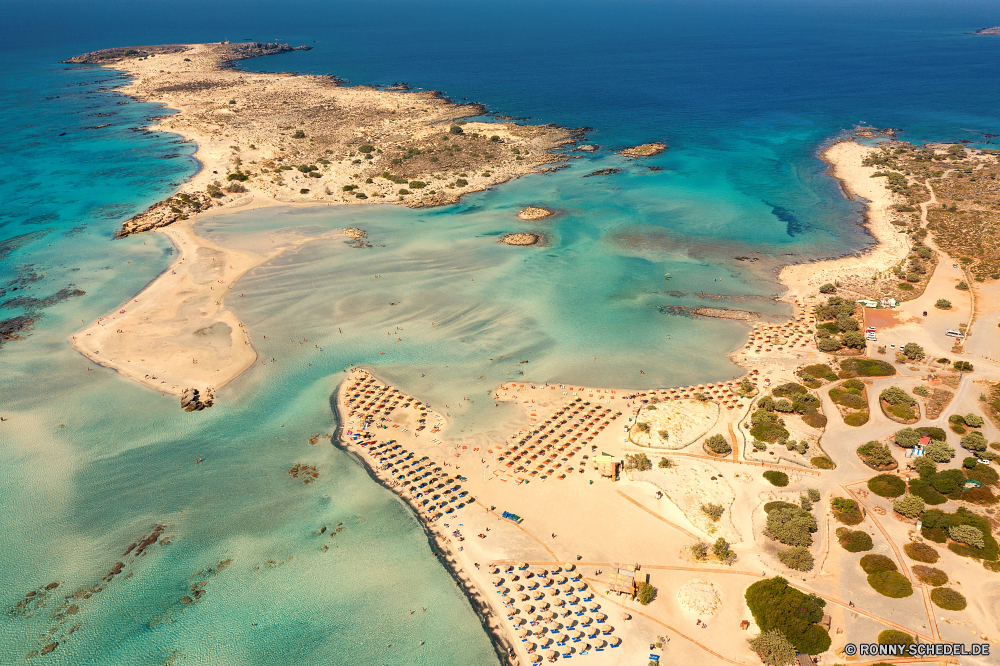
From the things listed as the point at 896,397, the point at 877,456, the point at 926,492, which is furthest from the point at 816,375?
the point at 926,492

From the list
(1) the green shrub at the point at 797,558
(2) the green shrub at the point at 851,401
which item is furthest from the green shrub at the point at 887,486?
(1) the green shrub at the point at 797,558

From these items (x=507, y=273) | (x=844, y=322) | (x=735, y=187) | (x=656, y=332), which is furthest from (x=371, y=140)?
(x=844, y=322)

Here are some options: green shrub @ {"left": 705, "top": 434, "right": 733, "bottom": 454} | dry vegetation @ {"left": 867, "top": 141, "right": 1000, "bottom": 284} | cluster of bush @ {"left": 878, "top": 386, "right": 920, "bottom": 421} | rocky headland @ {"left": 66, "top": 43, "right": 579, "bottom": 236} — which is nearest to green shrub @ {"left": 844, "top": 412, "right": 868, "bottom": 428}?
cluster of bush @ {"left": 878, "top": 386, "right": 920, "bottom": 421}

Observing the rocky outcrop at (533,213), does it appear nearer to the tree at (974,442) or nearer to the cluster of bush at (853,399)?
the cluster of bush at (853,399)

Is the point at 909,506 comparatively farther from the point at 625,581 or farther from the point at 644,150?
the point at 644,150

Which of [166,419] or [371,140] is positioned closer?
[166,419]

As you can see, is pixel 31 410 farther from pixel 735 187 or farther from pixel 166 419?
pixel 735 187
